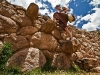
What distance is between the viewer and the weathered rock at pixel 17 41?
31.0 feet

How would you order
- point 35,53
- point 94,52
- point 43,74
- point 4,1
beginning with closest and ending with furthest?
1. point 43,74
2. point 35,53
3. point 4,1
4. point 94,52

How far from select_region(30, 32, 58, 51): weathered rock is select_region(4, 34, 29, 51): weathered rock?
1.49ft

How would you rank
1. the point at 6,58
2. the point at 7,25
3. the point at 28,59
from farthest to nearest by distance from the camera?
1. the point at 7,25
2. the point at 28,59
3. the point at 6,58

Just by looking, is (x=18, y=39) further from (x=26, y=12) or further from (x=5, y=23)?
(x=26, y=12)

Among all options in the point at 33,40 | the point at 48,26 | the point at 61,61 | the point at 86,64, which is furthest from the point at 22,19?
the point at 86,64

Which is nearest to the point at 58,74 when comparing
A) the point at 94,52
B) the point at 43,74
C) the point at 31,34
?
the point at 43,74

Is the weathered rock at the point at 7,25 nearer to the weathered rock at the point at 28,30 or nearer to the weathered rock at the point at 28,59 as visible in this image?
the weathered rock at the point at 28,30

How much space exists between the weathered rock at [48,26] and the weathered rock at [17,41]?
146cm

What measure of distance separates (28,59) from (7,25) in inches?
91.8

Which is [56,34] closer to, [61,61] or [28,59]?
[61,61]

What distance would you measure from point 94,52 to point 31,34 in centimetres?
702

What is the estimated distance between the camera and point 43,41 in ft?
33.9

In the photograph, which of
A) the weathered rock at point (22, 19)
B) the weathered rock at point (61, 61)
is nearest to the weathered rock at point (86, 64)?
the weathered rock at point (61, 61)

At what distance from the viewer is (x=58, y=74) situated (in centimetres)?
860
